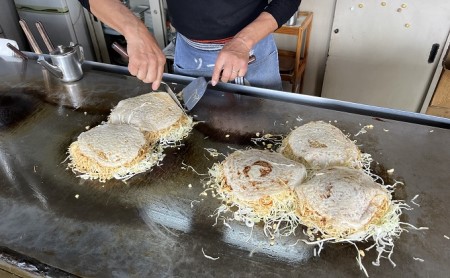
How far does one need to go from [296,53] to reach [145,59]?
2.42 metres

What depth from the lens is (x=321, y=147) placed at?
6.45ft

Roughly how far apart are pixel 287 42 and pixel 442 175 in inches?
130

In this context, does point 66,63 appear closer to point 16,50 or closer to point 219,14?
point 16,50

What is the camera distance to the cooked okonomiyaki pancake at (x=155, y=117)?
7.27 ft

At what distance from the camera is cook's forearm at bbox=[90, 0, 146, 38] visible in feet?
7.72

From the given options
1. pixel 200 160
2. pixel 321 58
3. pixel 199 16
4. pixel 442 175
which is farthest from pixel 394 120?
pixel 321 58

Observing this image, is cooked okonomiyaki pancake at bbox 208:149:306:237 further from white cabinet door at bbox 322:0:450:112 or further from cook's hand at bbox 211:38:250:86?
white cabinet door at bbox 322:0:450:112

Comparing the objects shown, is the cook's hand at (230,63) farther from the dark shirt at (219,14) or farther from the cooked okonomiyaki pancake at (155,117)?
the dark shirt at (219,14)

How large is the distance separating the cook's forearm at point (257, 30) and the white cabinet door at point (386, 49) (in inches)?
77.2

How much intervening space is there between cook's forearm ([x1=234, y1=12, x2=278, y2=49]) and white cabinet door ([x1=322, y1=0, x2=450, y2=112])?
196 cm

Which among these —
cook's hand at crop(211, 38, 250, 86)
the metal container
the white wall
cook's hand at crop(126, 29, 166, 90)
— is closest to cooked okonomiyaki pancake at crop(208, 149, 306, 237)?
cook's hand at crop(211, 38, 250, 86)

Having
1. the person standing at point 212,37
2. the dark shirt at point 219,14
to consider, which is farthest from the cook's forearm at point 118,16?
the dark shirt at point 219,14

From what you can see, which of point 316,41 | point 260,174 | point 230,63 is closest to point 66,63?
point 230,63

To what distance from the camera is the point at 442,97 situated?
373 cm
